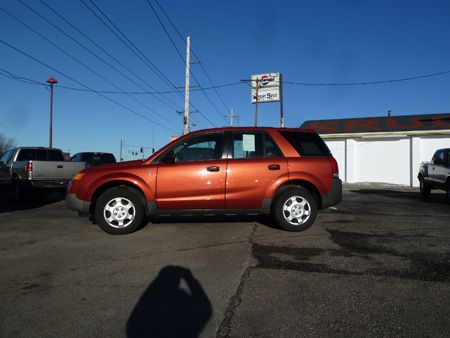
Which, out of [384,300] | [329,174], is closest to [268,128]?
[329,174]

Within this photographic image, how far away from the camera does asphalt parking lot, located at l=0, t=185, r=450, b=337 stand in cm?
289

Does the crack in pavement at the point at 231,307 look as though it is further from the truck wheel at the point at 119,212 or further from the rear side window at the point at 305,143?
the rear side window at the point at 305,143

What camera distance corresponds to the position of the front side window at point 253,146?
6414mm

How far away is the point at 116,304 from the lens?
10.8 ft

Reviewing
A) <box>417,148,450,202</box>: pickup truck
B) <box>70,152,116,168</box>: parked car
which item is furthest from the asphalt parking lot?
<box>70,152,116,168</box>: parked car

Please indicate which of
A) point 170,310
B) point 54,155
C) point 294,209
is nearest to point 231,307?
point 170,310

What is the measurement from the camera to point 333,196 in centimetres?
648

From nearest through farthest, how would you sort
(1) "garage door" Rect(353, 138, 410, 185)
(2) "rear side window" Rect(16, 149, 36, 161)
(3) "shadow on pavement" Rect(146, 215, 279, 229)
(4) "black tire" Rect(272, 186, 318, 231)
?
(4) "black tire" Rect(272, 186, 318, 231) → (3) "shadow on pavement" Rect(146, 215, 279, 229) → (2) "rear side window" Rect(16, 149, 36, 161) → (1) "garage door" Rect(353, 138, 410, 185)

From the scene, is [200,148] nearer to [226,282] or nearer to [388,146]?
[226,282]

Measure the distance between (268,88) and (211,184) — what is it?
4212cm

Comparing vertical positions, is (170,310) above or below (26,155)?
below

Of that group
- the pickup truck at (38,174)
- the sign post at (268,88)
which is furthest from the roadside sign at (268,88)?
the pickup truck at (38,174)

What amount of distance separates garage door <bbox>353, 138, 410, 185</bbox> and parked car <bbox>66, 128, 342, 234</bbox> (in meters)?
19.6

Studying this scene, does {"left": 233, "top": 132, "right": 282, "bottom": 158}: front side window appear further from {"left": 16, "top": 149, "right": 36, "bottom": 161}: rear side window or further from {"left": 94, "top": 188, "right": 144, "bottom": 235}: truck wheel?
{"left": 16, "top": 149, "right": 36, "bottom": 161}: rear side window
